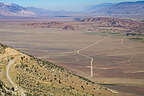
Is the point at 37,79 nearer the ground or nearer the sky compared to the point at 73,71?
nearer the sky

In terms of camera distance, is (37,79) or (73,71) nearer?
(37,79)

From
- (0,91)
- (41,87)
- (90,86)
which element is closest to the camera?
(0,91)

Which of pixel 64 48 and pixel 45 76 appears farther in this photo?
pixel 64 48

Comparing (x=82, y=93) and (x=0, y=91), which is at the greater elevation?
(x=0, y=91)

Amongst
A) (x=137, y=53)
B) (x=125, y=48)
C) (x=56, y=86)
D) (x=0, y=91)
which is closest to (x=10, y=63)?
(x=56, y=86)

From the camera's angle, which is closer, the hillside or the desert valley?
the hillside

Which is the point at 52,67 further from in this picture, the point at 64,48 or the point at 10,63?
the point at 64,48

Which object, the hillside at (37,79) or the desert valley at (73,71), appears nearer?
the hillside at (37,79)

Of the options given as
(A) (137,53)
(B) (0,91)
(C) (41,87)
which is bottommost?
(A) (137,53)
